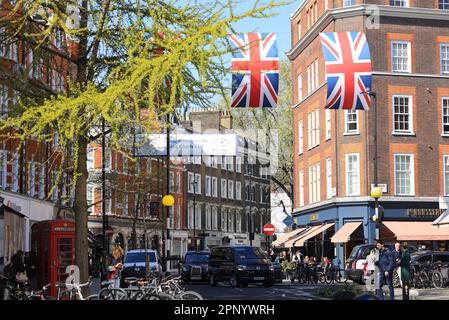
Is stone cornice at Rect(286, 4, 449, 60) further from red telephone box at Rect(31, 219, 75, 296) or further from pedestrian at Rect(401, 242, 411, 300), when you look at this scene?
red telephone box at Rect(31, 219, 75, 296)

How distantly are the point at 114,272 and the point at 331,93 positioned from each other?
→ 1103cm

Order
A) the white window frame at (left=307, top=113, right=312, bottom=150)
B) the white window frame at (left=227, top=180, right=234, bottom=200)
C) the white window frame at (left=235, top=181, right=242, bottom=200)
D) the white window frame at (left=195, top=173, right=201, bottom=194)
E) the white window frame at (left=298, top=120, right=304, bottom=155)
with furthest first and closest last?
the white window frame at (left=235, top=181, right=242, bottom=200) < the white window frame at (left=227, top=180, right=234, bottom=200) < the white window frame at (left=195, top=173, right=201, bottom=194) < the white window frame at (left=298, top=120, right=304, bottom=155) < the white window frame at (left=307, top=113, right=312, bottom=150)

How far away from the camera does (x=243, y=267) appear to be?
36.3m

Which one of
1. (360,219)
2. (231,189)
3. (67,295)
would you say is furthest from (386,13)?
(231,189)

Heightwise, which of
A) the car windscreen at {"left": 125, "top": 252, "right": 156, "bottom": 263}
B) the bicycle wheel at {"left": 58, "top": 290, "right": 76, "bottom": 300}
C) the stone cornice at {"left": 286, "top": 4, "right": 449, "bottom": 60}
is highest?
the stone cornice at {"left": 286, "top": 4, "right": 449, "bottom": 60}

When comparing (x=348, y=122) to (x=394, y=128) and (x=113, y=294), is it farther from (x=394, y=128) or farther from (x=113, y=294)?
(x=113, y=294)

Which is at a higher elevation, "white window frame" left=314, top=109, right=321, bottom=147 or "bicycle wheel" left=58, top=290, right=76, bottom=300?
"white window frame" left=314, top=109, right=321, bottom=147

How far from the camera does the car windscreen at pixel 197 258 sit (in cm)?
4469

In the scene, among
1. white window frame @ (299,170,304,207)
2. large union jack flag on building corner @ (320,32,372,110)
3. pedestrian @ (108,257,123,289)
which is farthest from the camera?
white window frame @ (299,170,304,207)

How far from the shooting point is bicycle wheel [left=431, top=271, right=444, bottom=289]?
32.3 meters

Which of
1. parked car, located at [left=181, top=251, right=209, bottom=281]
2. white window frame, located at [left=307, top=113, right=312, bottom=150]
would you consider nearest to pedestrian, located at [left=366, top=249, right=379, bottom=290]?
parked car, located at [left=181, top=251, right=209, bottom=281]

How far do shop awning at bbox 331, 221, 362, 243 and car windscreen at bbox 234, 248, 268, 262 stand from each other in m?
10.8

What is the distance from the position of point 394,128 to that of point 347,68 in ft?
74.5

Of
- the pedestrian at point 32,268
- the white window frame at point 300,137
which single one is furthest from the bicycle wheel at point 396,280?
the white window frame at point 300,137
